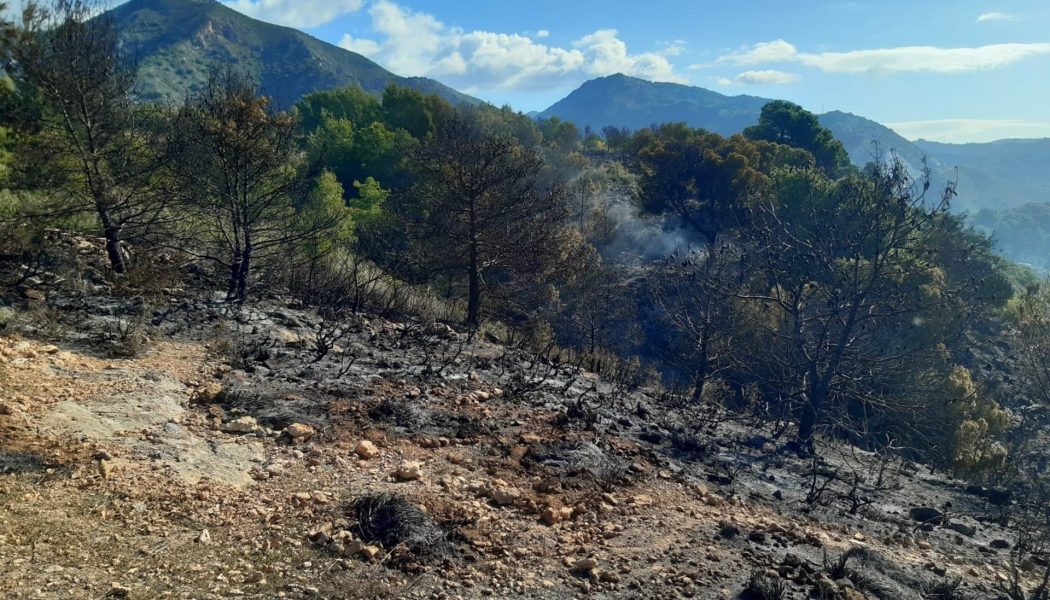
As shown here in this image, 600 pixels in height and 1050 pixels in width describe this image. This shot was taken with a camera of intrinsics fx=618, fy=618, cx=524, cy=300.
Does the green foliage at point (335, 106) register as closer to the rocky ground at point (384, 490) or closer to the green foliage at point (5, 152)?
the green foliage at point (5, 152)

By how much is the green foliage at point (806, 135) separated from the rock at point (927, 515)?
35.0 meters

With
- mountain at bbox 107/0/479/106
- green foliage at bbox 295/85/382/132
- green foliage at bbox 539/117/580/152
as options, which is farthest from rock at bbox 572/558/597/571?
mountain at bbox 107/0/479/106

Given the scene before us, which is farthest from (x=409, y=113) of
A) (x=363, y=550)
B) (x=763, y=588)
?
(x=763, y=588)

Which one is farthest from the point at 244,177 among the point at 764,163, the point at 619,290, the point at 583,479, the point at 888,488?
the point at 764,163

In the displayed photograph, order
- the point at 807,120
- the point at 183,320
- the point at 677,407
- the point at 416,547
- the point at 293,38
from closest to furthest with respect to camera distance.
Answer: the point at 416,547 < the point at 183,320 < the point at 677,407 < the point at 807,120 < the point at 293,38

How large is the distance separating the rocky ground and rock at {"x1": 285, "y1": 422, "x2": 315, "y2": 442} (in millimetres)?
33

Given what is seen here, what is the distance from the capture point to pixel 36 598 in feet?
10.8

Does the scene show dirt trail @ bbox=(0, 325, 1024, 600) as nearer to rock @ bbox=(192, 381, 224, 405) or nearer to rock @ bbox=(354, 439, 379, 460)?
rock @ bbox=(354, 439, 379, 460)

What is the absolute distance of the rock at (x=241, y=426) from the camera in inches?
237

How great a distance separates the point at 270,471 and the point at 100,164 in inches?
360

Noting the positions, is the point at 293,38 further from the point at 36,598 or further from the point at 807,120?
the point at 36,598

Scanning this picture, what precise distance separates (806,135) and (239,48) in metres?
146

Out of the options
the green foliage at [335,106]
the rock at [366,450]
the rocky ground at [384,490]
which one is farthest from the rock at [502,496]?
the green foliage at [335,106]

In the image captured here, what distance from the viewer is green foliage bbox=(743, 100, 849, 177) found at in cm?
3872
